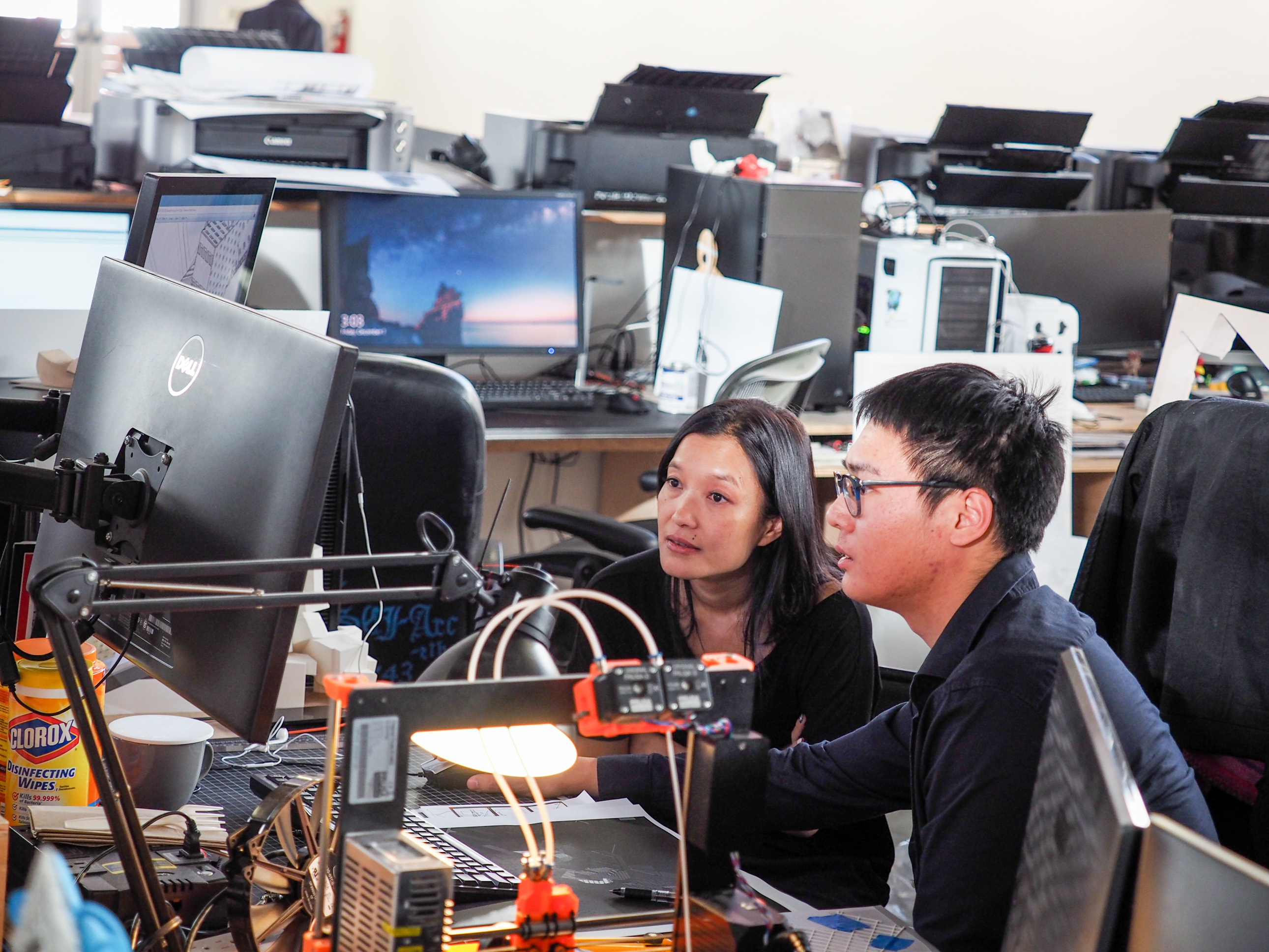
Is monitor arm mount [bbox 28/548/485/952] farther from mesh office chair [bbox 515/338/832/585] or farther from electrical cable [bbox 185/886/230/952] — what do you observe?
mesh office chair [bbox 515/338/832/585]

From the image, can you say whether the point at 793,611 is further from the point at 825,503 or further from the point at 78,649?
the point at 825,503

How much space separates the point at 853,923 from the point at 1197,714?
100cm

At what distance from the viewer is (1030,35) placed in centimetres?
490

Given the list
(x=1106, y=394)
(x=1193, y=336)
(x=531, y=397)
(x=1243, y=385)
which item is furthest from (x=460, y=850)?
(x=1243, y=385)

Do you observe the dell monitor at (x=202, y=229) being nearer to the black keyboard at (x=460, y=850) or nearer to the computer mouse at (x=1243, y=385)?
the black keyboard at (x=460, y=850)

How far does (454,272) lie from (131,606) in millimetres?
2536

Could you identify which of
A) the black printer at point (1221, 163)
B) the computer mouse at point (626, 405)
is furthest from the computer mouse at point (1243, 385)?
the computer mouse at point (626, 405)

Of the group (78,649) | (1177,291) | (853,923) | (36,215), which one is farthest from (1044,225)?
(78,649)

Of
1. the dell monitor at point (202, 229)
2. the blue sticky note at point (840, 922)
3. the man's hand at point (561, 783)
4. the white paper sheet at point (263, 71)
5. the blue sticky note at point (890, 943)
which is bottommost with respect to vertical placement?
the man's hand at point (561, 783)

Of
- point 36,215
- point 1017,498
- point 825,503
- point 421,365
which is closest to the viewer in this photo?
point 1017,498

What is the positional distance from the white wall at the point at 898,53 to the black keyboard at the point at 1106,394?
124 centimetres

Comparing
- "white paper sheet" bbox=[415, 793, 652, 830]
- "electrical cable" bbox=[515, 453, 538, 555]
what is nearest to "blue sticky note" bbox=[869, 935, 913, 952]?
"white paper sheet" bbox=[415, 793, 652, 830]

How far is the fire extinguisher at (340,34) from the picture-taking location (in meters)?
8.29

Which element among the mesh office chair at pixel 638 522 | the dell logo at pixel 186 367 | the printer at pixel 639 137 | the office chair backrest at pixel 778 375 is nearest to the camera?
the dell logo at pixel 186 367
